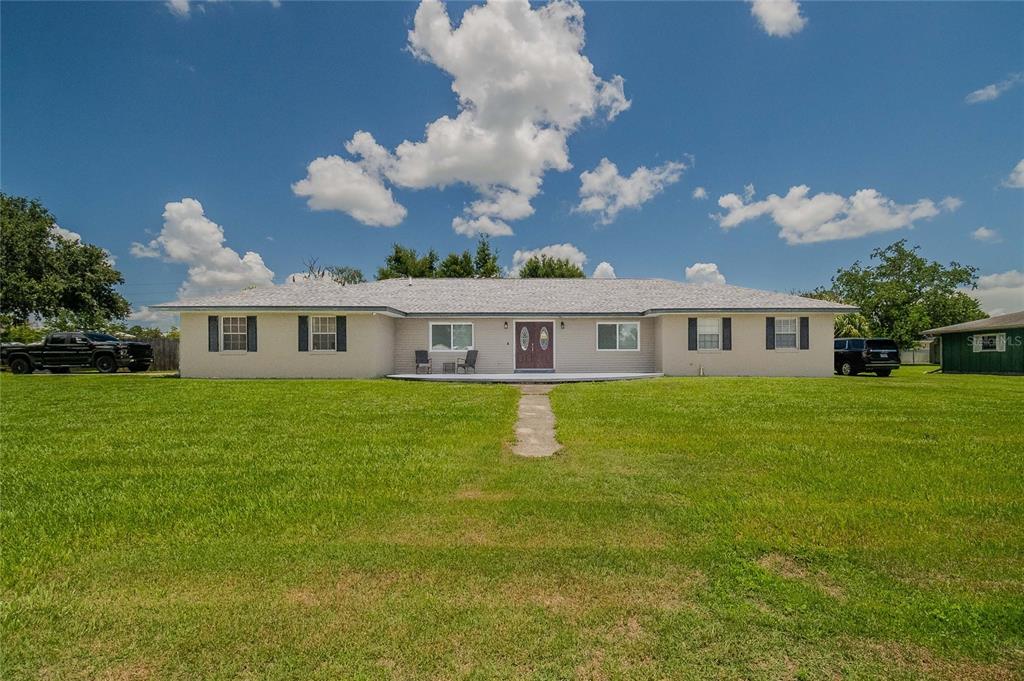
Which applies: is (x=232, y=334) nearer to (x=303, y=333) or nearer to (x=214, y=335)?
(x=214, y=335)

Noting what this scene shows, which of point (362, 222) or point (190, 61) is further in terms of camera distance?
point (362, 222)

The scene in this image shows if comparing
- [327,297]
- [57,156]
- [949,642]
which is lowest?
[949,642]

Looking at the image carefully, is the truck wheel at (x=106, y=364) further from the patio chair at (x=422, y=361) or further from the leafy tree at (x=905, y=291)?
the leafy tree at (x=905, y=291)

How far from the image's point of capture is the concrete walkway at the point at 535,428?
21.4ft

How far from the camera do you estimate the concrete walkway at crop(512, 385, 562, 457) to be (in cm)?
651

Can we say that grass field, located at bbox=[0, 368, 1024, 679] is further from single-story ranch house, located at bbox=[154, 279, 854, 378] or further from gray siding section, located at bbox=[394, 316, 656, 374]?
gray siding section, located at bbox=[394, 316, 656, 374]

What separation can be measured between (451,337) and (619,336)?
7.11 meters

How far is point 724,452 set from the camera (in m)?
6.26

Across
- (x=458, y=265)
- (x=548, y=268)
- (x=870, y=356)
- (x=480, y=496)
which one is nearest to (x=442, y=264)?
(x=458, y=265)

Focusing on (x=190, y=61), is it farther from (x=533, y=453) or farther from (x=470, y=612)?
(x=470, y=612)

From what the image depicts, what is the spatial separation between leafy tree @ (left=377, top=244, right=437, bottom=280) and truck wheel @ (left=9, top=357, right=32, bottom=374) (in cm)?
2371

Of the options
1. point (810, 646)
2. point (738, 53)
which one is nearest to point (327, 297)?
point (738, 53)

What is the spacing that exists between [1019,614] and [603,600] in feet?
7.37

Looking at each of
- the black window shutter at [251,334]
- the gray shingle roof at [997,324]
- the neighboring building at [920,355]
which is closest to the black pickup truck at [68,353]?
the black window shutter at [251,334]
